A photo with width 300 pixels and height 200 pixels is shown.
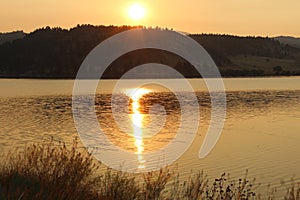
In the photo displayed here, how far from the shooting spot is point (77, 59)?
165 metres

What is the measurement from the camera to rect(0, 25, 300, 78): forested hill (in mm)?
160500

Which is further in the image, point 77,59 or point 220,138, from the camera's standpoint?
point 77,59

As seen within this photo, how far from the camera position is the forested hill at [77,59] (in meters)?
160

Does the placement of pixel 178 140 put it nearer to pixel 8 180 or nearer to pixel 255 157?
pixel 255 157

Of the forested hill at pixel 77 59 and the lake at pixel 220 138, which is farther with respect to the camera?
the forested hill at pixel 77 59

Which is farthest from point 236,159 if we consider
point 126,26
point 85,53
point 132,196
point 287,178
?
point 126,26

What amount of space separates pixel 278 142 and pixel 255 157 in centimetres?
535

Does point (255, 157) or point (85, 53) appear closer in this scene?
point (255, 157)

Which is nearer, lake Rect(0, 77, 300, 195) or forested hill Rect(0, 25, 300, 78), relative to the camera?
lake Rect(0, 77, 300, 195)

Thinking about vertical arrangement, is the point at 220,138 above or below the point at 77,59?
below

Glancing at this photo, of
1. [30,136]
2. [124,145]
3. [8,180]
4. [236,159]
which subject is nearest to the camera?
[8,180]

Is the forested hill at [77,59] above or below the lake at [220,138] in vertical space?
above

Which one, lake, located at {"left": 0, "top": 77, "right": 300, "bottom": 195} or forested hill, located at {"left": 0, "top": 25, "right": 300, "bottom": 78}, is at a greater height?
forested hill, located at {"left": 0, "top": 25, "right": 300, "bottom": 78}

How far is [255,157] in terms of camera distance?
23.3 m
